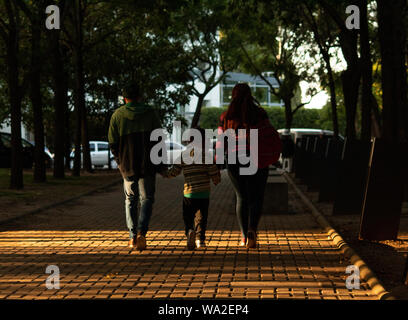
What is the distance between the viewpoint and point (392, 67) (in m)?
13.4

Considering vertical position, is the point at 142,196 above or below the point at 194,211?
Answer: above

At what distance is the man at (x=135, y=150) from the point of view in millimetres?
9117

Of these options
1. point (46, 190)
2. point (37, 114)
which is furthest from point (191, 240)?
point (37, 114)

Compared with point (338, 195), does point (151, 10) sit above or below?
above

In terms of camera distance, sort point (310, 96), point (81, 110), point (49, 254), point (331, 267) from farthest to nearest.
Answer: point (310, 96) → point (81, 110) → point (49, 254) → point (331, 267)

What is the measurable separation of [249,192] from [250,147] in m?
0.52

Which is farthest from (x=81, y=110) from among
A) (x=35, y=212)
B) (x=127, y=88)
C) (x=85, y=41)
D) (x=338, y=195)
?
(x=127, y=88)

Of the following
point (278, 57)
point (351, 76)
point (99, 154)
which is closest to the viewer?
point (351, 76)

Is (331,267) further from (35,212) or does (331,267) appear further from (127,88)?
(35,212)

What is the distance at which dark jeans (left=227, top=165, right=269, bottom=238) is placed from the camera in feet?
29.8

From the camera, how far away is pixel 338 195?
44.1ft

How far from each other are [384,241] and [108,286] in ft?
14.6

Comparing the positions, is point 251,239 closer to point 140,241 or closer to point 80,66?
point 140,241

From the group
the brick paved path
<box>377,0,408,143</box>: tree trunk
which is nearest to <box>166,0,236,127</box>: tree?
<box>377,0,408,143</box>: tree trunk
